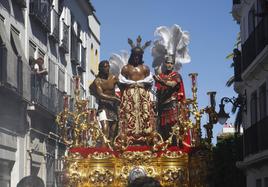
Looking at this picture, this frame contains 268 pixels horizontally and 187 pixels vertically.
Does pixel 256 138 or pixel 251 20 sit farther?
pixel 251 20

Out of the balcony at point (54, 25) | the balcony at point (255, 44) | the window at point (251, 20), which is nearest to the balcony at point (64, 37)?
the balcony at point (54, 25)

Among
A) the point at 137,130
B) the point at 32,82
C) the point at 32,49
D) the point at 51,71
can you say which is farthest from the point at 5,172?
the point at 137,130

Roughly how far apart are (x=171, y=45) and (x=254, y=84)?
31.7 feet

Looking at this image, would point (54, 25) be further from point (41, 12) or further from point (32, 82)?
point (32, 82)

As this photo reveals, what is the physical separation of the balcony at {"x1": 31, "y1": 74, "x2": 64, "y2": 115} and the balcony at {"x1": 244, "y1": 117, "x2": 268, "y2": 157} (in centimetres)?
553

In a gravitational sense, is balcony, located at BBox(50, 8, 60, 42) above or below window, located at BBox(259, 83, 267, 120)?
above

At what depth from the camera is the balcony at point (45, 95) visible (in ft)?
63.4

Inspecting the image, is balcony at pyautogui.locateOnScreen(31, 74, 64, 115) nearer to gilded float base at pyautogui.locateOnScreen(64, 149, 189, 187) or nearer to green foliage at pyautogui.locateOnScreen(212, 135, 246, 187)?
green foliage at pyautogui.locateOnScreen(212, 135, 246, 187)

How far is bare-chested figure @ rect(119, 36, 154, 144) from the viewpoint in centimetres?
1105

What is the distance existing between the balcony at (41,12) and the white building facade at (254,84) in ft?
19.2

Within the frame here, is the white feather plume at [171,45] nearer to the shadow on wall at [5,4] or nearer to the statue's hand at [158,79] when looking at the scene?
the statue's hand at [158,79]

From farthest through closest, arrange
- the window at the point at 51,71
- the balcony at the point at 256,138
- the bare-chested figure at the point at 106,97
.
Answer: the window at the point at 51,71 → the balcony at the point at 256,138 → the bare-chested figure at the point at 106,97

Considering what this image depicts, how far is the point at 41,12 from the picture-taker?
21.2m

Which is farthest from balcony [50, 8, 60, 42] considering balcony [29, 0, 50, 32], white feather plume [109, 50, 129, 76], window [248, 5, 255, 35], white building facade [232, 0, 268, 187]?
white feather plume [109, 50, 129, 76]
